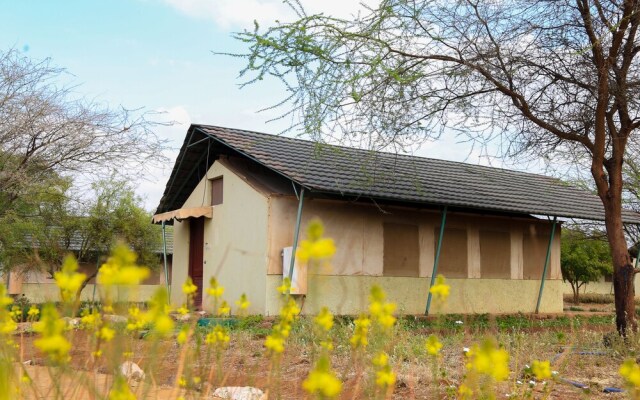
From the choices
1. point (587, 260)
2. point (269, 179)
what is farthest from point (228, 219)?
point (587, 260)

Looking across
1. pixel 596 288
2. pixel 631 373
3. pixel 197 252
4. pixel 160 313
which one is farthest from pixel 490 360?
pixel 596 288

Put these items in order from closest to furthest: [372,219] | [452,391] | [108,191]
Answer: [452,391], [372,219], [108,191]

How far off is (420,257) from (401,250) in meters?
0.61

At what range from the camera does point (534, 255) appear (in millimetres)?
17688

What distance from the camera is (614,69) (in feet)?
29.9

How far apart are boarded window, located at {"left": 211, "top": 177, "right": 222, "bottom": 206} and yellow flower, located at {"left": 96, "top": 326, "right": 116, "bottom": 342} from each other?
13950 millimetres

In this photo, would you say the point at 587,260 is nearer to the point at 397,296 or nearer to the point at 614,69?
the point at 397,296

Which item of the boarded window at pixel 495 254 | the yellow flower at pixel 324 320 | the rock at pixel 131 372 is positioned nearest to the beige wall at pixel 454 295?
the boarded window at pixel 495 254

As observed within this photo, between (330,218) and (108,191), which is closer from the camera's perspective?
(330,218)

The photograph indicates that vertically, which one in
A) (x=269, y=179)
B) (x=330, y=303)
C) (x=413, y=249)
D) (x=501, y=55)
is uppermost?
(x=501, y=55)

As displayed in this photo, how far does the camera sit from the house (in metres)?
13.8

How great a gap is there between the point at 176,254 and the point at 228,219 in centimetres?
338

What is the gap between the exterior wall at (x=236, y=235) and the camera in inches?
548

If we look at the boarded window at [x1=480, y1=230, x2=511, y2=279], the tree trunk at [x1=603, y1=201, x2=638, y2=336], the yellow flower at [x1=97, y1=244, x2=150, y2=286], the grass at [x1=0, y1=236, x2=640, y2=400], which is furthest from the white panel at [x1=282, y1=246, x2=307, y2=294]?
the yellow flower at [x1=97, y1=244, x2=150, y2=286]
